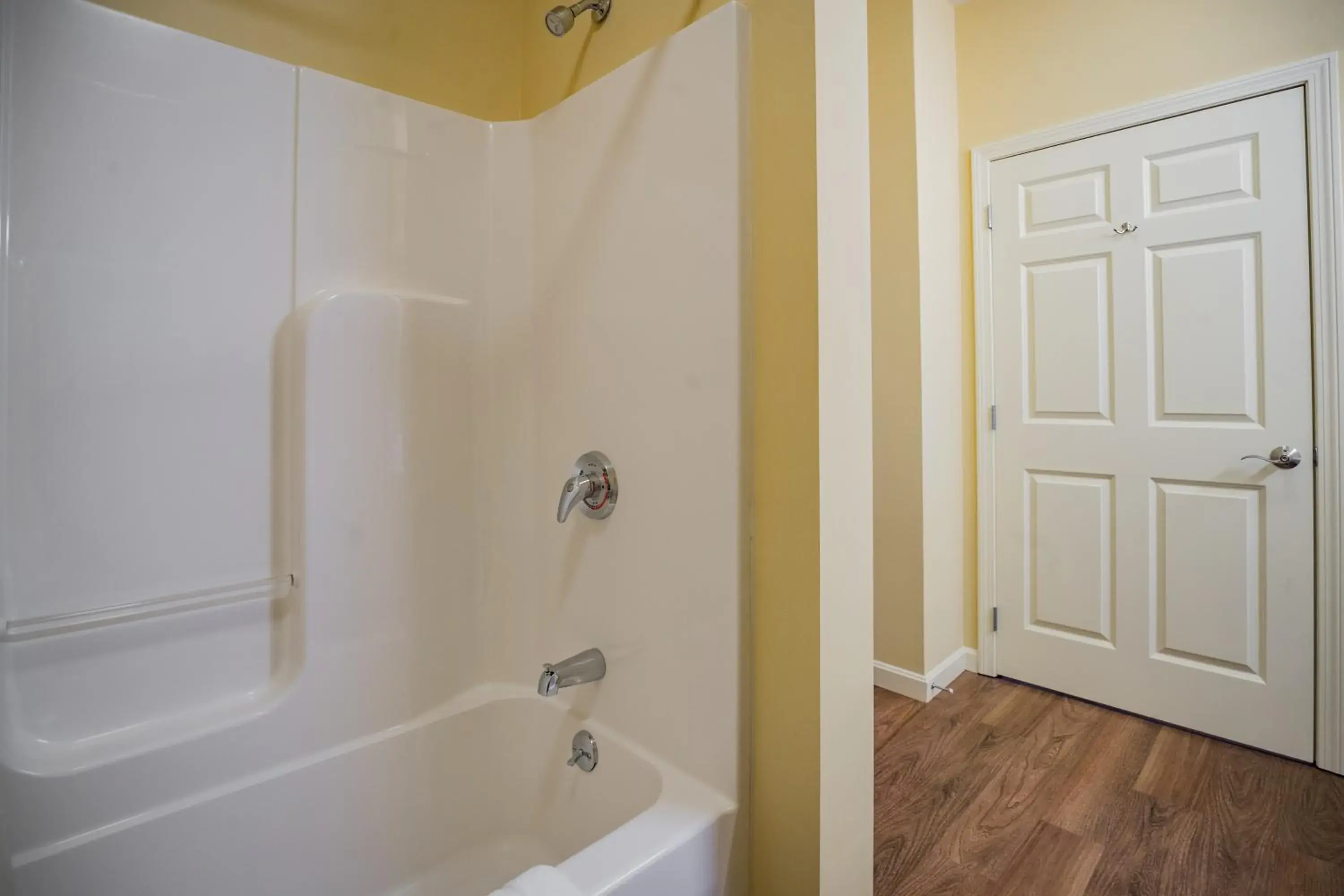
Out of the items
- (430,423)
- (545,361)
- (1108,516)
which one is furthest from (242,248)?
(1108,516)

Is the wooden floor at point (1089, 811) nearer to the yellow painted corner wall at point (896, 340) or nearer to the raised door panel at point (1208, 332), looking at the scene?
the yellow painted corner wall at point (896, 340)

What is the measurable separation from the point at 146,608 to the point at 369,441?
446mm

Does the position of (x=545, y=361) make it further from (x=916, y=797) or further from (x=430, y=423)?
(x=916, y=797)

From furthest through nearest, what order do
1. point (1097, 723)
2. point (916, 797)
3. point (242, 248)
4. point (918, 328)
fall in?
point (918, 328), point (1097, 723), point (916, 797), point (242, 248)

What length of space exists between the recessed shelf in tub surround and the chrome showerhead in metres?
1.25

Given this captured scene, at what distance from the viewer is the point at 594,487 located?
115 centimetres

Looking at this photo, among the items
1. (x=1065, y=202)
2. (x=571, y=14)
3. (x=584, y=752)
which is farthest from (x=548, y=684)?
(x=1065, y=202)

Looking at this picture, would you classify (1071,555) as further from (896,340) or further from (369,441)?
(369,441)

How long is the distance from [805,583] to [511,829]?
0.93 meters

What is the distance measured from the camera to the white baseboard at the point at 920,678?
2148 mm

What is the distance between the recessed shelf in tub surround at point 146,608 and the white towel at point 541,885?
0.73 metres

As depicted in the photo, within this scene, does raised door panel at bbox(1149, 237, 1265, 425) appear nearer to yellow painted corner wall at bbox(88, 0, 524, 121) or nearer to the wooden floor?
the wooden floor

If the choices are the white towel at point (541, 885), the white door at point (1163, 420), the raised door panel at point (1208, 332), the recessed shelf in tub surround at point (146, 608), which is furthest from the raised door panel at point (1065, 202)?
the recessed shelf in tub surround at point (146, 608)

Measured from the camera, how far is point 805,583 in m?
0.87
